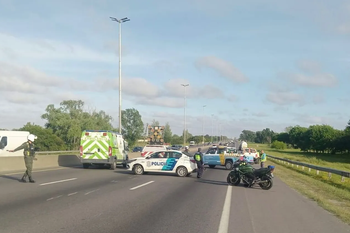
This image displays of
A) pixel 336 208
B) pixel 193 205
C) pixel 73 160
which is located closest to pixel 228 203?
pixel 193 205

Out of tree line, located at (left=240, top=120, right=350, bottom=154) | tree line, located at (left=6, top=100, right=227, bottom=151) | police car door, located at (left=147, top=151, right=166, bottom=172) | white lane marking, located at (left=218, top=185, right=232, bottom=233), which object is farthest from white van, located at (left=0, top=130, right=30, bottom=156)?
tree line, located at (left=240, top=120, right=350, bottom=154)

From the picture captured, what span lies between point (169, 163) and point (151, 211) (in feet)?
40.6

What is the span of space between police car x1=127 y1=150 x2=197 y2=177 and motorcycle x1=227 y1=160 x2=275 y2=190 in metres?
4.46

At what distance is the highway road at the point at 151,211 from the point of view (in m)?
8.61

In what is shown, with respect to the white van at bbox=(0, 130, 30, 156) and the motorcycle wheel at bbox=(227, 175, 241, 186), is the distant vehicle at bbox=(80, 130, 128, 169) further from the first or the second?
the white van at bbox=(0, 130, 30, 156)

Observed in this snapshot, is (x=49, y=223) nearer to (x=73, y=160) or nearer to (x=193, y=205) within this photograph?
(x=193, y=205)

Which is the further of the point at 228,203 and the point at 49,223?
the point at 228,203

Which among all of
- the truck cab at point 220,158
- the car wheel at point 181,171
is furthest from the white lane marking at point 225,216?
the truck cab at point 220,158

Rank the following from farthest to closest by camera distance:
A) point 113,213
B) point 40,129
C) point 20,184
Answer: point 40,129
point 20,184
point 113,213

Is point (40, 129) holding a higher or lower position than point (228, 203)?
higher

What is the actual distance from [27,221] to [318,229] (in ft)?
21.5

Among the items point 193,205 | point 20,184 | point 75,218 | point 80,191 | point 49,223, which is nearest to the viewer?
point 49,223

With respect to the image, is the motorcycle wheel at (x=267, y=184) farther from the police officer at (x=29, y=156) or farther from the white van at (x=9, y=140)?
the white van at (x=9, y=140)

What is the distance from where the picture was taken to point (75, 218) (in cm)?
921
